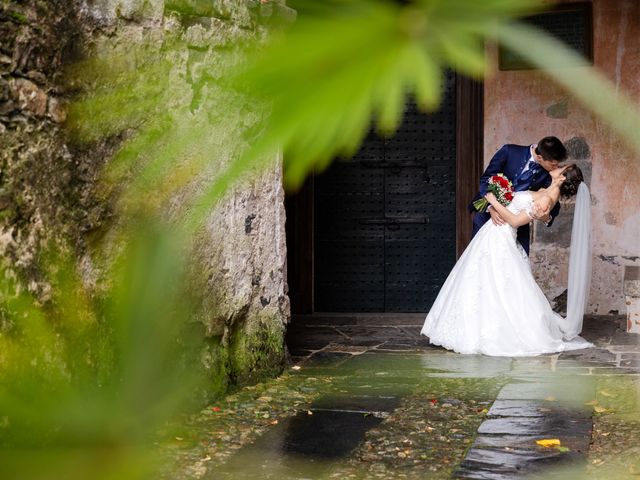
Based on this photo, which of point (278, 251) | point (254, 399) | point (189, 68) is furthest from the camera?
point (278, 251)

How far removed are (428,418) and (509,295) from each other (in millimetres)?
2558

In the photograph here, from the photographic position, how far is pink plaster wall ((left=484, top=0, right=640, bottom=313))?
8.02 m

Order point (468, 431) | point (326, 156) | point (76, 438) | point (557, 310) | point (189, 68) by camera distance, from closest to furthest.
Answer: point (326, 156) < point (76, 438) < point (189, 68) < point (468, 431) < point (557, 310)

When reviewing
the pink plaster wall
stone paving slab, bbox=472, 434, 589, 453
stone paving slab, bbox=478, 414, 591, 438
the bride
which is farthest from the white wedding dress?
stone paving slab, bbox=472, 434, 589, 453

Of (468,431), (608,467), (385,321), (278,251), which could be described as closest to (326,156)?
(608,467)

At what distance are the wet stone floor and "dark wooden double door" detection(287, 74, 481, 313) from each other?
1.89 metres

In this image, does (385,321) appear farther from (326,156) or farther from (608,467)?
(326,156)

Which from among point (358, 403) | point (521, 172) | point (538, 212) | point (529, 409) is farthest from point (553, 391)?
point (521, 172)

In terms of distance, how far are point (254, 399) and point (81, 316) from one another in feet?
15.4

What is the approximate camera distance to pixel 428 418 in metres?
4.63

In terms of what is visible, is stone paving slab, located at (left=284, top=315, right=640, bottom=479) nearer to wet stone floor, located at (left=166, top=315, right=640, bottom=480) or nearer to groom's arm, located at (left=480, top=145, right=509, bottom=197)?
wet stone floor, located at (left=166, top=315, right=640, bottom=480)

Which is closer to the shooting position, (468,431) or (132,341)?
(132,341)

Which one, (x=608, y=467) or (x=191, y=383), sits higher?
(x=191, y=383)

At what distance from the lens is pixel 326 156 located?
0.98 ft
